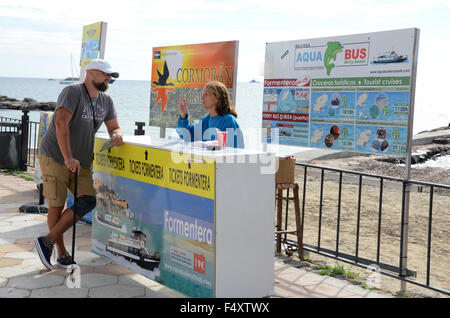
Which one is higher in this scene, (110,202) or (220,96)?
(220,96)

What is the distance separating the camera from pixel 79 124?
510 cm

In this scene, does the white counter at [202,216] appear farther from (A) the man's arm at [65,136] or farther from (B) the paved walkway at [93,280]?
(A) the man's arm at [65,136]

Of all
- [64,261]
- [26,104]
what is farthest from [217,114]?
[26,104]

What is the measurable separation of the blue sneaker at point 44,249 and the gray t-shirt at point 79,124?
2.56 feet

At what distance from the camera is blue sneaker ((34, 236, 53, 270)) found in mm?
5055

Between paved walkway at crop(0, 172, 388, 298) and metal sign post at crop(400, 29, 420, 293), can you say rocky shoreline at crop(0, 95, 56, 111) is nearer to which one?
paved walkway at crop(0, 172, 388, 298)

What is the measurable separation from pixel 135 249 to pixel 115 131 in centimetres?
121

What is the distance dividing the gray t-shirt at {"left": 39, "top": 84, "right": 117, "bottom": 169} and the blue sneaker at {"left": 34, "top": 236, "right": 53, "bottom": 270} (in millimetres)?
780

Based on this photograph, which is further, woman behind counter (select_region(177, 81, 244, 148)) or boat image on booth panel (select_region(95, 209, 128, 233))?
woman behind counter (select_region(177, 81, 244, 148))

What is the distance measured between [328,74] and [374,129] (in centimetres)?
86

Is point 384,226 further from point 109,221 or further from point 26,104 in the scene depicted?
point 26,104

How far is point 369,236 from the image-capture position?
813 cm

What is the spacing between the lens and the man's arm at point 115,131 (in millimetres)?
4957

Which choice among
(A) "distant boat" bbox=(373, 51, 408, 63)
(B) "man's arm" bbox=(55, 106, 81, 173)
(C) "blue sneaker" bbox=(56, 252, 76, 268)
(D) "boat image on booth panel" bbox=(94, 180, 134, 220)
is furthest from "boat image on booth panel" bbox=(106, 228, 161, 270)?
(A) "distant boat" bbox=(373, 51, 408, 63)
